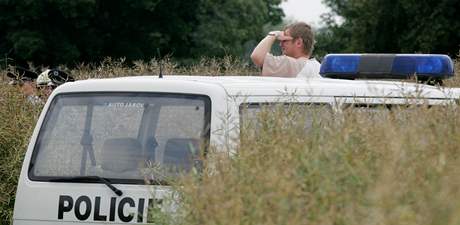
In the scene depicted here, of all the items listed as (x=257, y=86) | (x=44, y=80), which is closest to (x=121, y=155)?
(x=257, y=86)

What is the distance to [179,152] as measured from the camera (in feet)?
19.2

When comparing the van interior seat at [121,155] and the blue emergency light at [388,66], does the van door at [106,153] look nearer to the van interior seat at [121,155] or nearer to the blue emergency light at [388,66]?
the van interior seat at [121,155]

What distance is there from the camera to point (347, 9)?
59.9 metres

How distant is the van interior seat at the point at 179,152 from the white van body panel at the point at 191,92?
0.15 meters

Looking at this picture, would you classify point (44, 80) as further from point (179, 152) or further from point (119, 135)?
point (179, 152)

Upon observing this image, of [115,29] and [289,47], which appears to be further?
[115,29]

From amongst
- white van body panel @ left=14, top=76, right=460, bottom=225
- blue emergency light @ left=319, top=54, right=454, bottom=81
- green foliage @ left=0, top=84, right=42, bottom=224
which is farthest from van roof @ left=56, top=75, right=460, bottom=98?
green foliage @ left=0, top=84, right=42, bottom=224

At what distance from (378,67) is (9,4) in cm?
4550

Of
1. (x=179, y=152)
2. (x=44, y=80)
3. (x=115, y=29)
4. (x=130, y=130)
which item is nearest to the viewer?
(x=179, y=152)

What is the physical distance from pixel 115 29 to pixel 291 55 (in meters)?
48.2

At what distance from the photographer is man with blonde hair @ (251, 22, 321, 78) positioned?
8.07m

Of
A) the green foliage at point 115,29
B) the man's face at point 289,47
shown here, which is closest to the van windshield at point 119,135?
the man's face at point 289,47

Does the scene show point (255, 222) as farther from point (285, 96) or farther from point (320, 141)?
point (285, 96)

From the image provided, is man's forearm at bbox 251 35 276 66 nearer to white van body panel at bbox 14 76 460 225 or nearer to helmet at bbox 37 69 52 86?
white van body panel at bbox 14 76 460 225
